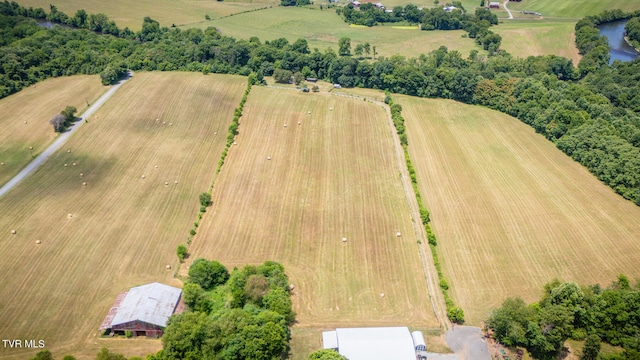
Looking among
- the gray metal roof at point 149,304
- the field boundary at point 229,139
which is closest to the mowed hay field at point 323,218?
the field boundary at point 229,139

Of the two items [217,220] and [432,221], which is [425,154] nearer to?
[432,221]

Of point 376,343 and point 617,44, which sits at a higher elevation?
point 617,44

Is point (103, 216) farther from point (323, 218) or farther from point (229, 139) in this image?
point (323, 218)

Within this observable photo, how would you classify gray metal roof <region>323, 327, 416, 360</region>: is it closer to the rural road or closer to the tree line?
the rural road

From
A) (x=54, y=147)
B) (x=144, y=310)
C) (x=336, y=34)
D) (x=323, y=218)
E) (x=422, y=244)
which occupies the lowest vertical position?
(x=144, y=310)

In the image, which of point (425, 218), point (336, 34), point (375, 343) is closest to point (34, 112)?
point (425, 218)

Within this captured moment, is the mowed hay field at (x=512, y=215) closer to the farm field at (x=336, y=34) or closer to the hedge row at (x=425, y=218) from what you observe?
the hedge row at (x=425, y=218)

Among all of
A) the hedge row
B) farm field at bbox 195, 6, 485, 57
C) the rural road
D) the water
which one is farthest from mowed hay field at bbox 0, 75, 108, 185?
the water
